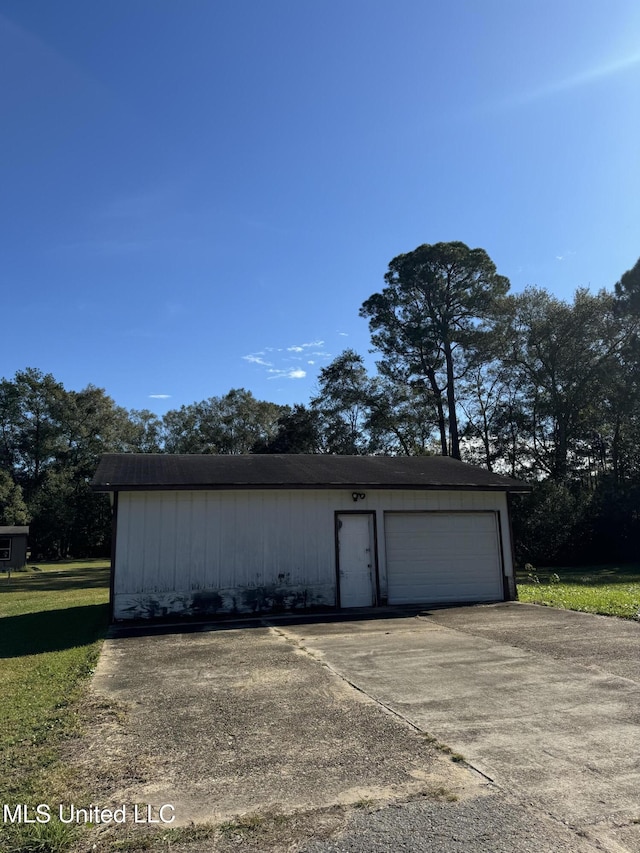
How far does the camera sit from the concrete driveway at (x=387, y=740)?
2.93m

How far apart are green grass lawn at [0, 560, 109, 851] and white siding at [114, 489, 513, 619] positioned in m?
1.33

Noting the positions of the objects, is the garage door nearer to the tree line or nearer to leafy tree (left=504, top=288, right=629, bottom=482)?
the tree line

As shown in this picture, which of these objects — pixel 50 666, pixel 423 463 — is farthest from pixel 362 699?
pixel 423 463

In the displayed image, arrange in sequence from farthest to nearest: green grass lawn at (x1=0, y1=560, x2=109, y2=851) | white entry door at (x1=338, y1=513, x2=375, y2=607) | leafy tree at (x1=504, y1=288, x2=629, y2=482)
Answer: leafy tree at (x1=504, y1=288, x2=629, y2=482)
white entry door at (x1=338, y1=513, x2=375, y2=607)
green grass lawn at (x1=0, y1=560, x2=109, y2=851)

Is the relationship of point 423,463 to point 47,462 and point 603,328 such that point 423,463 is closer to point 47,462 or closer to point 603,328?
point 603,328

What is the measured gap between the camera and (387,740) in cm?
412

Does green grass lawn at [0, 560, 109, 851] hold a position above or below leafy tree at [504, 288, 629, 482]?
below

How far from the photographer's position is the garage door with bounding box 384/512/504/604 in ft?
39.4

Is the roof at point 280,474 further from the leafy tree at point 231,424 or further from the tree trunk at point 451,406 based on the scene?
the leafy tree at point 231,424

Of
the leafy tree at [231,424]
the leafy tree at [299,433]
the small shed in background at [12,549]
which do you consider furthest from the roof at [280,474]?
the leafy tree at [231,424]

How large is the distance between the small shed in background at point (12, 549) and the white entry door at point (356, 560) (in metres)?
24.9

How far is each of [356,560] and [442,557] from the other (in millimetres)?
2000

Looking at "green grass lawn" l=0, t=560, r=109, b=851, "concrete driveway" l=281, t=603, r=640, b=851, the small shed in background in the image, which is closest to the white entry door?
"concrete driveway" l=281, t=603, r=640, b=851

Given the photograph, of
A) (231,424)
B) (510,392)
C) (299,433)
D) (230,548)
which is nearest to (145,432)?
(231,424)
